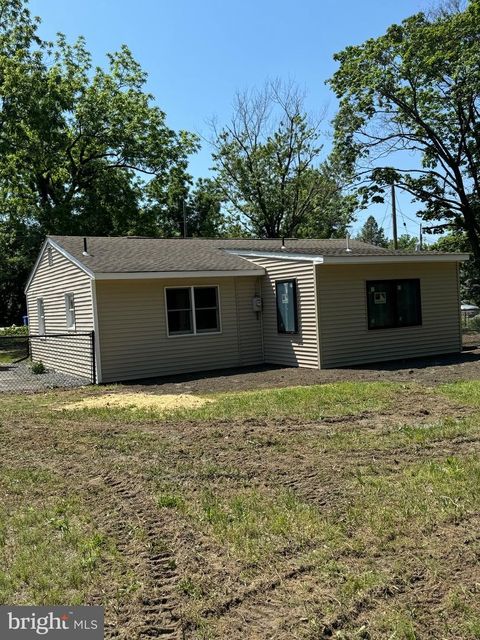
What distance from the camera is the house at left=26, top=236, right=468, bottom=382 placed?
539 inches

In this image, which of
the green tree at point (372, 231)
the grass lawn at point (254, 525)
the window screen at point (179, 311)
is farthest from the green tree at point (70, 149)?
the green tree at point (372, 231)

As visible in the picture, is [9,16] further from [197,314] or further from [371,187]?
[197,314]

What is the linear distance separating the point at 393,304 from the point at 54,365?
9.60 metres

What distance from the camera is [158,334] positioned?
559 inches

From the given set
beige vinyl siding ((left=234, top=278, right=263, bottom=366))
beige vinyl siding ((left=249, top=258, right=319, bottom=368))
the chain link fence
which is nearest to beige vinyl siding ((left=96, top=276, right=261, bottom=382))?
beige vinyl siding ((left=234, top=278, right=263, bottom=366))

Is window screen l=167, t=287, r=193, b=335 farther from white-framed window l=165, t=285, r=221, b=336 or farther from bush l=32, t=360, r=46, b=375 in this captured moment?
bush l=32, t=360, r=46, b=375

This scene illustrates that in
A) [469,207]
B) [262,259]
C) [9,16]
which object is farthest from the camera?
[9,16]

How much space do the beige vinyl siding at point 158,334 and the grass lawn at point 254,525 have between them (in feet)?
19.3

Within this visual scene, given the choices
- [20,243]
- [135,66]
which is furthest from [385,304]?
[135,66]

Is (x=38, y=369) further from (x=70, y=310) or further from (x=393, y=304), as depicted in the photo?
(x=393, y=304)

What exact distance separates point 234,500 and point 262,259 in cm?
1129

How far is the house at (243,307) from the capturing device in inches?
539

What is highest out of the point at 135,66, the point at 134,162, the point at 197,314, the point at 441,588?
the point at 135,66

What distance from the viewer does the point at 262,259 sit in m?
15.6
